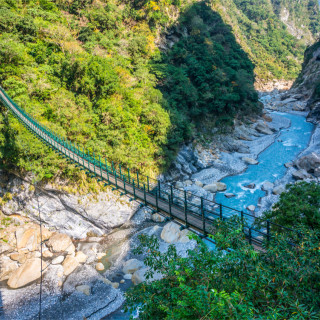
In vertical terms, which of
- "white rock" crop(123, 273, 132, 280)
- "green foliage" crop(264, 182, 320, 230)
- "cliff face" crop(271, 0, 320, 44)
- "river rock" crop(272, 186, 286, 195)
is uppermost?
"cliff face" crop(271, 0, 320, 44)

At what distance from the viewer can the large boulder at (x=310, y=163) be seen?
1394cm

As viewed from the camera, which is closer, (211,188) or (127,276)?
(127,276)

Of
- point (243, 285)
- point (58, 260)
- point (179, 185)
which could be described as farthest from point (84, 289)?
point (179, 185)

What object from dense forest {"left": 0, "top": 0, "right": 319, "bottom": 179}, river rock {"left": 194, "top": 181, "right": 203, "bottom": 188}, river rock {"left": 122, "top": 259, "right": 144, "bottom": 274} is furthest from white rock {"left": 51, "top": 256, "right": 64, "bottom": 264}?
river rock {"left": 194, "top": 181, "right": 203, "bottom": 188}

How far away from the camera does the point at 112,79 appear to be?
12.8 m

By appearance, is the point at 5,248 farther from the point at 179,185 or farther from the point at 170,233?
the point at 179,185

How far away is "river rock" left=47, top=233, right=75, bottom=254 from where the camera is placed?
31.6ft

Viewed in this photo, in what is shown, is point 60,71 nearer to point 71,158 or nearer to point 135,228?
point 71,158

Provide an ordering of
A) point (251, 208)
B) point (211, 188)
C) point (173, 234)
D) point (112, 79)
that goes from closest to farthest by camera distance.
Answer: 1. point (173, 234)
2. point (251, 208)
3. point (112, 79)
4. point (211, 188)

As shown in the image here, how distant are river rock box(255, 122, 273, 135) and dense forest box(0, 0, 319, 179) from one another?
2.41 meters

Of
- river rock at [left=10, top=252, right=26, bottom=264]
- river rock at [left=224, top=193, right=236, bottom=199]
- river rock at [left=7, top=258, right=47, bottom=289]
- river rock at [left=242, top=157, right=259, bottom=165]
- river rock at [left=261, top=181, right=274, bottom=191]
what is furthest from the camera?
river rock at [left=242, top=157, right=259, bottom=165]

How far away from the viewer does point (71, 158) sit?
8.83 meters

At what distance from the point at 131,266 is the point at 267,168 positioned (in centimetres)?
1320

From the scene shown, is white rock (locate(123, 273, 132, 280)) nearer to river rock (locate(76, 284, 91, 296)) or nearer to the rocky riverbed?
the rocky riverbed
